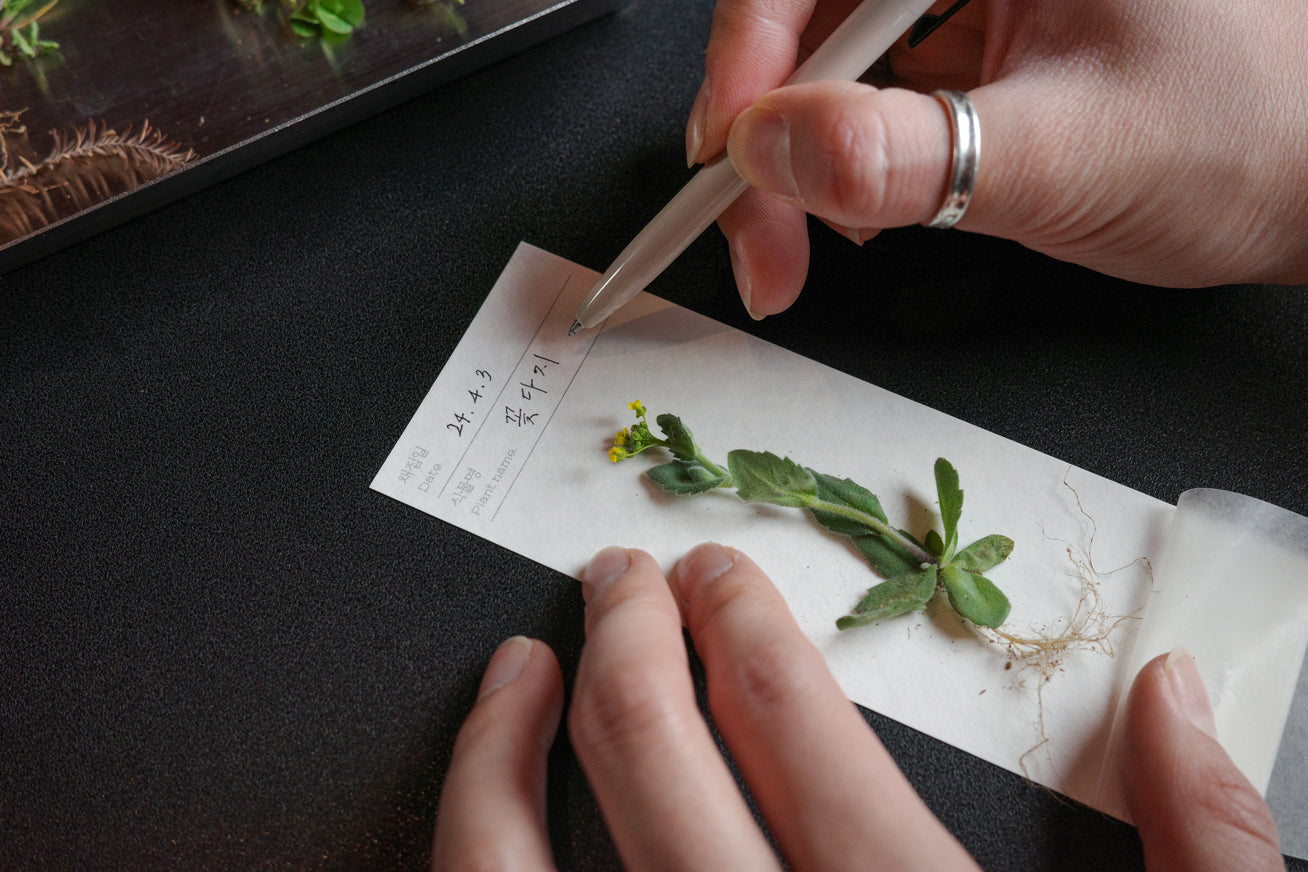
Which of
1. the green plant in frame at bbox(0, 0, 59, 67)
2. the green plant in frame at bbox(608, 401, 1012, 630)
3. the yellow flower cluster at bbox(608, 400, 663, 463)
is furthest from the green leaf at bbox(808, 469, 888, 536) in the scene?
the green plant in frame at bbox(0, 0, 59, 67)

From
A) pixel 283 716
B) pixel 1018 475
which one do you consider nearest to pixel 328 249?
pixel 283 716

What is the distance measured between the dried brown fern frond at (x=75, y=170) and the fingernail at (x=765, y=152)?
0.44m

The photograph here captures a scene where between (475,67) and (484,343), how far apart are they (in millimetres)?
250

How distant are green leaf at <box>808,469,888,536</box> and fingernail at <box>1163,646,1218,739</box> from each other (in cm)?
23

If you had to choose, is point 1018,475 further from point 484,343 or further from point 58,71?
point 58,71

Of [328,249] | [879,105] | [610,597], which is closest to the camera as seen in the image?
[879,105]

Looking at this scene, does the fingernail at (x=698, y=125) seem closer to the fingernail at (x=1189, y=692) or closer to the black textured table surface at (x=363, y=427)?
the black textured table surface at (x=363, y=427)

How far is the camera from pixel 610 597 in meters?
0.59

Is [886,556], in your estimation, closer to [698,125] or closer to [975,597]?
[975,597]

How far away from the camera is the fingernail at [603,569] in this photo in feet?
1.98

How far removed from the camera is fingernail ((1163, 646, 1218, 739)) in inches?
23.9

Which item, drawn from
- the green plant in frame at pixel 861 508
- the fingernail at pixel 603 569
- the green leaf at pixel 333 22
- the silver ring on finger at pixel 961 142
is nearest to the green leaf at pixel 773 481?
the green plant in frame at pixel 861 508

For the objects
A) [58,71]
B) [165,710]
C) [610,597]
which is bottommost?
[165,710]

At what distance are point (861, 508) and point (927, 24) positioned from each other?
1.18ft
